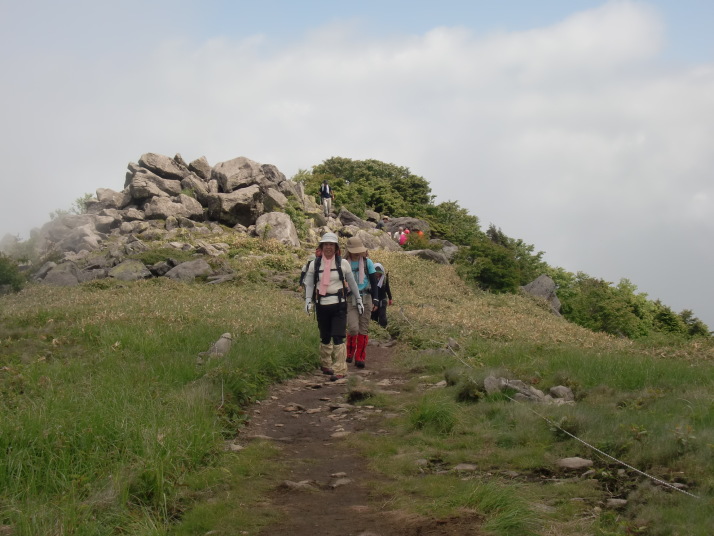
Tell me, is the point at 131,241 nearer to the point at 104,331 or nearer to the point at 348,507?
the point at 104,331

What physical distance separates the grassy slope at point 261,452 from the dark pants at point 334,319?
90 cm

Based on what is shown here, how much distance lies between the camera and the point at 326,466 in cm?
695

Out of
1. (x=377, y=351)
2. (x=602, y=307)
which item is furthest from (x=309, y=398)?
(x=602, y=307)

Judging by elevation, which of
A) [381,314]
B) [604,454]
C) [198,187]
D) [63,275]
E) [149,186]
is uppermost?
[198,187]

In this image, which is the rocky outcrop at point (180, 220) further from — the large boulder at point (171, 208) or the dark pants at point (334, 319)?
the dark pants at point (334, 319)

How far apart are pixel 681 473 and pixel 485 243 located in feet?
98.6

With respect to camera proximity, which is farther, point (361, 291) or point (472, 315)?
point (472, 315)

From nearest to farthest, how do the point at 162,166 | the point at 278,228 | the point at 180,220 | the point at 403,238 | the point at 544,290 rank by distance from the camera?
the point at 544,290 → the point at 278,228 → the point at 180,220 → the point at 162,166 → the point at 403,238

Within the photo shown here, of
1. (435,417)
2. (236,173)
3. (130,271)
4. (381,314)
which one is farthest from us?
(236,173)

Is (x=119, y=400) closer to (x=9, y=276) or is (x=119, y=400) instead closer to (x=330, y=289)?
(x=330, y=289)

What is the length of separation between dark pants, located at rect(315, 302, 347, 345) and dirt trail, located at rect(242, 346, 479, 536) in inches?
30.9

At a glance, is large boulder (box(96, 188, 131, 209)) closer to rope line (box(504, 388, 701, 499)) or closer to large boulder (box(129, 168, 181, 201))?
large boulder (box(129, 168, 181, 201))

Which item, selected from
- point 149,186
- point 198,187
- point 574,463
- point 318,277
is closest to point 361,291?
point 318,277

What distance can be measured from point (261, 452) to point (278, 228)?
2865 cm
